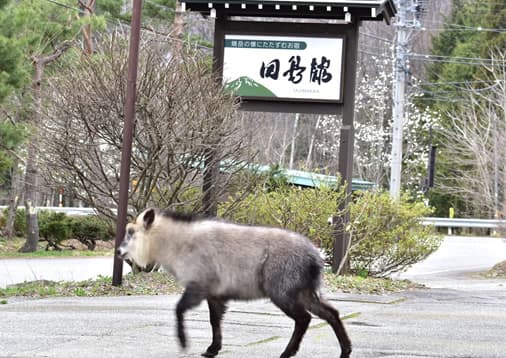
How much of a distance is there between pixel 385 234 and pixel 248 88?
398 centimetres

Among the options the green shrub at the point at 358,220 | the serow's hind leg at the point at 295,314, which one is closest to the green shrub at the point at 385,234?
the green shrub at the point at 358,220

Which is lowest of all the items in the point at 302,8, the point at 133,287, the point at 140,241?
the point at 133,287

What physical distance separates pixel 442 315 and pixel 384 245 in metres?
6.07

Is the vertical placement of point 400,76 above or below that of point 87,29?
below

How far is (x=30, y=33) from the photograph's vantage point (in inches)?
1088

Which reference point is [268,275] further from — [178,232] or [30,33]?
[30,33]

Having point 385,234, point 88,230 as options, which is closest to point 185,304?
point 385,234

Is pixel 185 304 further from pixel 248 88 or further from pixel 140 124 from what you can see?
pixel 248 88

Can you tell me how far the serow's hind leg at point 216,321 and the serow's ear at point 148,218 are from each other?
32.1 inches

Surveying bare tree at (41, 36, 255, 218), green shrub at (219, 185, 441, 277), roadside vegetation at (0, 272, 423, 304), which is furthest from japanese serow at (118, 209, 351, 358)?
green shrub at (219, 185, 441, 277)

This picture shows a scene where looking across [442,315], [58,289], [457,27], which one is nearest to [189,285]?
[442,315]

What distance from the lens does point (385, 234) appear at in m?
19.0

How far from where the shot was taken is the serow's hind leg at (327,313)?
25.6 ft

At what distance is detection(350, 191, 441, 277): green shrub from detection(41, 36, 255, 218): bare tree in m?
3.25
